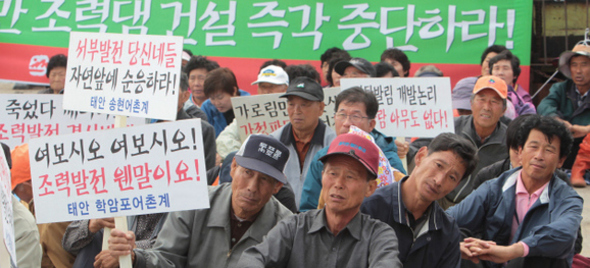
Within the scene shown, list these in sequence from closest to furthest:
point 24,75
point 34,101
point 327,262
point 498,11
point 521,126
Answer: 1. point 327,262
2. point 521,126
3. point 34,101
4. point 498,11
5. point 24,75

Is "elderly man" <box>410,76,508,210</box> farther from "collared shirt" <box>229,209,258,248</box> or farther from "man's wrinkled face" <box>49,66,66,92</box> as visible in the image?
"man's wrinkled face" <box>49,66,66,92</box>

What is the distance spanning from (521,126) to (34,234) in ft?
9.74

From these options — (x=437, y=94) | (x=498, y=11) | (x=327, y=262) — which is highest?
(x=498, y=11)

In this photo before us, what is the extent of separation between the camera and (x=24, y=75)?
8.77 meters

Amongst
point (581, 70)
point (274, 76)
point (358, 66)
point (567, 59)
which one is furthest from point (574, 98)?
point (274, 76)

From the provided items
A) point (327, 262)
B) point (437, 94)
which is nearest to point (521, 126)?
point (437, 94)

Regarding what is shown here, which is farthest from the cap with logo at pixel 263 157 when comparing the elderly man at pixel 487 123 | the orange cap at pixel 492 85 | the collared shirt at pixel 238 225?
the orange cap at pixel 492 85

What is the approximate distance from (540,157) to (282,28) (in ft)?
15.7

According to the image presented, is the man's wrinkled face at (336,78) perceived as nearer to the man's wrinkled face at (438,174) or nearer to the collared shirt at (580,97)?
the collared shirt at (580,97)

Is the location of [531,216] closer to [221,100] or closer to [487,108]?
[487,108]

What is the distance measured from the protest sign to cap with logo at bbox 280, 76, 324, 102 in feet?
10.4

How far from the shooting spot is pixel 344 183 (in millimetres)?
3312

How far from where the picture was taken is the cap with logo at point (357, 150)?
3.29 meters

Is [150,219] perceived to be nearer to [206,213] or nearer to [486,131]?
[206,213]
